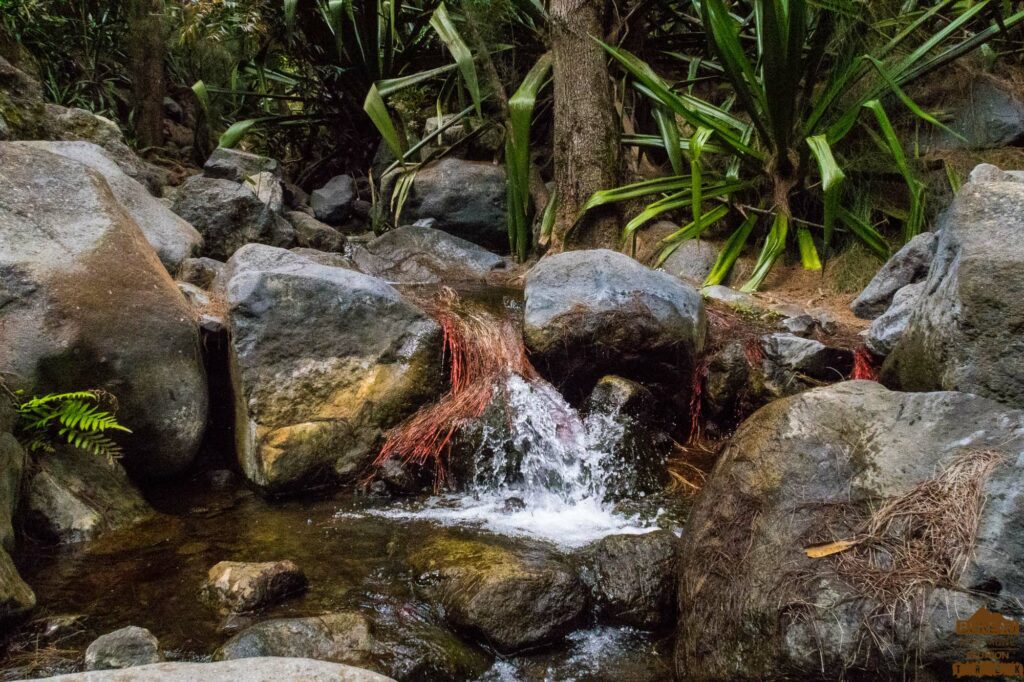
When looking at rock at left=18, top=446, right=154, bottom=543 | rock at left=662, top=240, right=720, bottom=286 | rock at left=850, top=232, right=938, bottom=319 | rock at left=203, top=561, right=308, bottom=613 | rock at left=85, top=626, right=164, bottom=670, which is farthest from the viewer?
rock at left=662, top=240, right=720, bottom=286

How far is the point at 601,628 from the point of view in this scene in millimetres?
2246

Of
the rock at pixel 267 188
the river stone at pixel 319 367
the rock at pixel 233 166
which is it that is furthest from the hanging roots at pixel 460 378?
the rock at pixel 233 166

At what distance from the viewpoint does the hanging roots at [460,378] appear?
316 cm

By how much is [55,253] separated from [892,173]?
4.62 m

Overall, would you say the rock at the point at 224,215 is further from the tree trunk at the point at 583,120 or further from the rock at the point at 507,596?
the rock at the point at 507,596

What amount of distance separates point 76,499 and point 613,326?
2280 mm

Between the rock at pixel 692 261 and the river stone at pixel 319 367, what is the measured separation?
212 cm

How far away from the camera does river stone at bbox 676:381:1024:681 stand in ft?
5.27

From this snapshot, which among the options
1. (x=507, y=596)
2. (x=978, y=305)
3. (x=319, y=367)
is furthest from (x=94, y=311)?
(x=978, y=305)

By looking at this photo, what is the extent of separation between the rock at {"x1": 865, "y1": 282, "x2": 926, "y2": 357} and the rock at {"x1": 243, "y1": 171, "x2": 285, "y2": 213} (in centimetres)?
452

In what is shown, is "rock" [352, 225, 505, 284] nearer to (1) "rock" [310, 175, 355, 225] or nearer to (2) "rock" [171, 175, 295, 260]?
(2) "rock" [171, 175, 295, 260]

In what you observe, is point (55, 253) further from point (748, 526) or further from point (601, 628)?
point (748, 526)

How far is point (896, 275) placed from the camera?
3.80 m

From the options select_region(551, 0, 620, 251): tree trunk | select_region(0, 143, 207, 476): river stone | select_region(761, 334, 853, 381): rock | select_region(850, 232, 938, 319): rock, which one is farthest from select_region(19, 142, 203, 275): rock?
select_region(850, 232, 938, 319): rock
